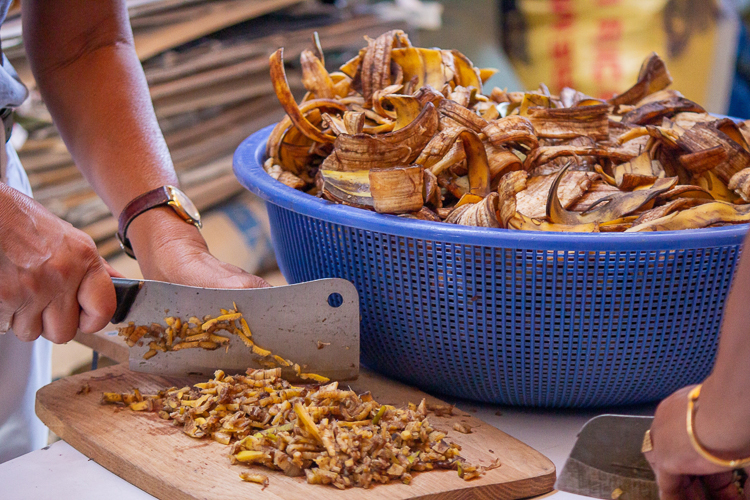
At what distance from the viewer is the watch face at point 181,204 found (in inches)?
36.7

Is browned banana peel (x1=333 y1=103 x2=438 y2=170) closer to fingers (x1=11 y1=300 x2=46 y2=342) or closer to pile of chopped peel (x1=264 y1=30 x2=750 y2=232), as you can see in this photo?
pile of chopped peel (x1=264 y1=30 x2=750 y2=232)

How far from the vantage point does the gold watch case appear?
36.7 inches

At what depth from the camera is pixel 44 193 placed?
1.79 meters

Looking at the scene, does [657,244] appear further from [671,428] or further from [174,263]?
[174,263]

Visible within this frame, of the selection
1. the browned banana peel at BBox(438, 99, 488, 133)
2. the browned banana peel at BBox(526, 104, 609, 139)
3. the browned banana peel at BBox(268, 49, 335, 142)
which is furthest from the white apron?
the browned banana peel at BBox(526, 104, 609, 139)

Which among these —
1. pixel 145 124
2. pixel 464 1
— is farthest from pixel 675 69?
pixel 145 124

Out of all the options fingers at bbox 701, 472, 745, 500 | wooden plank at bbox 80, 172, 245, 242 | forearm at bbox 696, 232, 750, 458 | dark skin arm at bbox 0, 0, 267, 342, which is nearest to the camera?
forearm at bbox 696, 232, 750, 458

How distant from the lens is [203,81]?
1938mm

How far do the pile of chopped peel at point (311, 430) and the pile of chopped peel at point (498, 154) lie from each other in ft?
0.69

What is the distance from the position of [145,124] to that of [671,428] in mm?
802

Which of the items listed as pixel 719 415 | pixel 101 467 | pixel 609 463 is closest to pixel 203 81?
pixel 101 467

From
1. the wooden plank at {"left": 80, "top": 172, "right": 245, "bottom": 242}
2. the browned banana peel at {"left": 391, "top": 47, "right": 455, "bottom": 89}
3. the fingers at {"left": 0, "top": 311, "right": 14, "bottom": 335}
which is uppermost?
the browned banana peel at {"left": 391, "top": 47, "right": 455, "bottom": 89}

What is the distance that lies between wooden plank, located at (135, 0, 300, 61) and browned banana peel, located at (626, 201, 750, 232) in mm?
1479

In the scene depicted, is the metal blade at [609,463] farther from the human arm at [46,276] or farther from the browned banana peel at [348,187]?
the human arm at [46,276]
